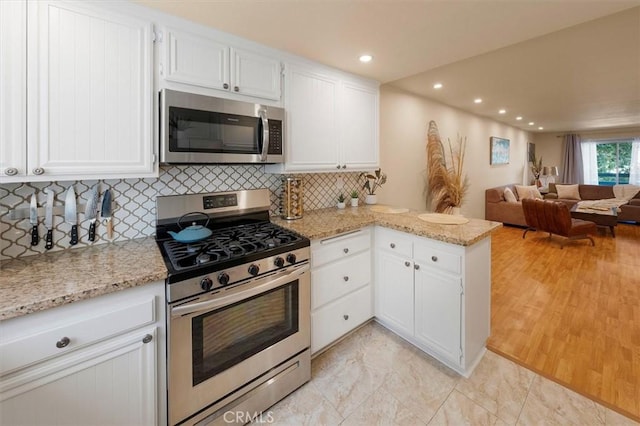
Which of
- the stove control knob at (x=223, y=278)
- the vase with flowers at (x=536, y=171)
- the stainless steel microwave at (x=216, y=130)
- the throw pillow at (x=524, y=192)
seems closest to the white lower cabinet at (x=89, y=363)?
the stove control knob at (x=223, y=278)

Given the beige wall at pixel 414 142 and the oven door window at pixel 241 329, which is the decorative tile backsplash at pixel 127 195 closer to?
the oven door window at pixel 241 329

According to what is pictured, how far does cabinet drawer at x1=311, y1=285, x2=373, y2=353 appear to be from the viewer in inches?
78.6

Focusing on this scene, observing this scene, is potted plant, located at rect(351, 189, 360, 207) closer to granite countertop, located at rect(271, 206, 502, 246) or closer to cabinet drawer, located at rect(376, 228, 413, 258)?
granite countertop, located at rect(271, 206, 502, 246)

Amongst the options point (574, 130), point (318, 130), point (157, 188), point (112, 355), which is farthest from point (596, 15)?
point (574, 130)

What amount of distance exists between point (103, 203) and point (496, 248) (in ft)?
17.4

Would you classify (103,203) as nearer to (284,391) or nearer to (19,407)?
(19,407)

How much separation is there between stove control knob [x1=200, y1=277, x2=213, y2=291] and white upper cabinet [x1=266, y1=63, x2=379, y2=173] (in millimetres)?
1086

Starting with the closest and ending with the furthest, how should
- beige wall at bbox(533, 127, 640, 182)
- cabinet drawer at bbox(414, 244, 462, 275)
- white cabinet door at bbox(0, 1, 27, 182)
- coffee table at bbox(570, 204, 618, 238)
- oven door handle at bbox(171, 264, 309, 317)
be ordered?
white cabinet door at bbox(0, 1, 27, 182), oven door handle at bbox(171, 264, 309, 317), cabinet drawer at bbox(414, 244, 462, 275), coffee table at bbox(570, 204, 618, 238), beige wall at bbox(533, 127, 640, 182)

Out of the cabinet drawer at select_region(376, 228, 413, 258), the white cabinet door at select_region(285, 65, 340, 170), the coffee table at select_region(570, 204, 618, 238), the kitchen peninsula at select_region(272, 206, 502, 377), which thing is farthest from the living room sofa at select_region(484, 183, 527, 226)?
the white cabinet door at select_region(285, 65, 340, 170)

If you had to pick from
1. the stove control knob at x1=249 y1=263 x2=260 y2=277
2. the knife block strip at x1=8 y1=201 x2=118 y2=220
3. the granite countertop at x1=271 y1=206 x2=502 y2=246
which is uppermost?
the knife block strip at x1=8 y1=201 x2=118 y2=220

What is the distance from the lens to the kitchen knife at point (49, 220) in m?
1.49

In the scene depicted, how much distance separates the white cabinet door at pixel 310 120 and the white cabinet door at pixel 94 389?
1.51 m

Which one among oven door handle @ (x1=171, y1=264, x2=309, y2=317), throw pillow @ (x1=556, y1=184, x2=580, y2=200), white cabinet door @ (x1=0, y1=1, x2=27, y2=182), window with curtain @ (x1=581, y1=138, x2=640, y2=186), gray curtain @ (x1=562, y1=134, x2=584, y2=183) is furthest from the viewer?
gray curtain @ (x1=562, y1=134, x2=584, y2=183)

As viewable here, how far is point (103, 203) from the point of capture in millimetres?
1646
